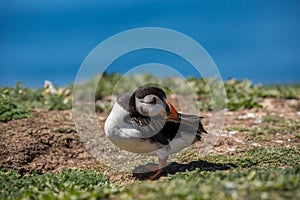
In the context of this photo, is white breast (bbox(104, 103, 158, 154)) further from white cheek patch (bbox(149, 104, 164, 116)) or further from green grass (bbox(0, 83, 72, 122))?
green grass (bbox(0, 83, 72, 122))

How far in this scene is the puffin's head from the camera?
6.48 metres

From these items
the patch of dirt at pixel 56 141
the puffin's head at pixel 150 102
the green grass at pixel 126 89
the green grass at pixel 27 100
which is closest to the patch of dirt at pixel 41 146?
the patch of dirt at pixel 56 141

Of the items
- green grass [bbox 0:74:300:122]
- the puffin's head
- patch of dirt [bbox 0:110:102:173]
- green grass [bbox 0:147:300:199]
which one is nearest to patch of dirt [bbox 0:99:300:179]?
patch of dirt [bbox 0:110:102:173]

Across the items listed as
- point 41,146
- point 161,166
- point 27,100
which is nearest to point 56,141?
point 41,146

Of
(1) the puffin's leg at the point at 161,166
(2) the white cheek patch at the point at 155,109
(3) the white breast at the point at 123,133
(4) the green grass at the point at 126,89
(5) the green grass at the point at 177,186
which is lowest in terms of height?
(5) the green grass at the point at 177,186

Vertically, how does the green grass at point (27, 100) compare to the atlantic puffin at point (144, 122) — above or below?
above

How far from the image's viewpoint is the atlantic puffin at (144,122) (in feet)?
21.3

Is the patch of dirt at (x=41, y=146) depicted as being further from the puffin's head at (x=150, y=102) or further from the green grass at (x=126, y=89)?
the puffin's head at (x=150, y=102)

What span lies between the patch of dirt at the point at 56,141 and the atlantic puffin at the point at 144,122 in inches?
35.4

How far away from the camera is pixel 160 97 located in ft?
21.4

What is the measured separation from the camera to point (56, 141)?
28.3ft

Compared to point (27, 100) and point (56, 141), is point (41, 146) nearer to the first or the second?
point (56, 141)

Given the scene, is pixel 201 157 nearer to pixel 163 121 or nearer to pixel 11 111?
pixel 163 121

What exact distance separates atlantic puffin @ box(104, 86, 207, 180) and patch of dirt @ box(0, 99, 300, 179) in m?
0.90
